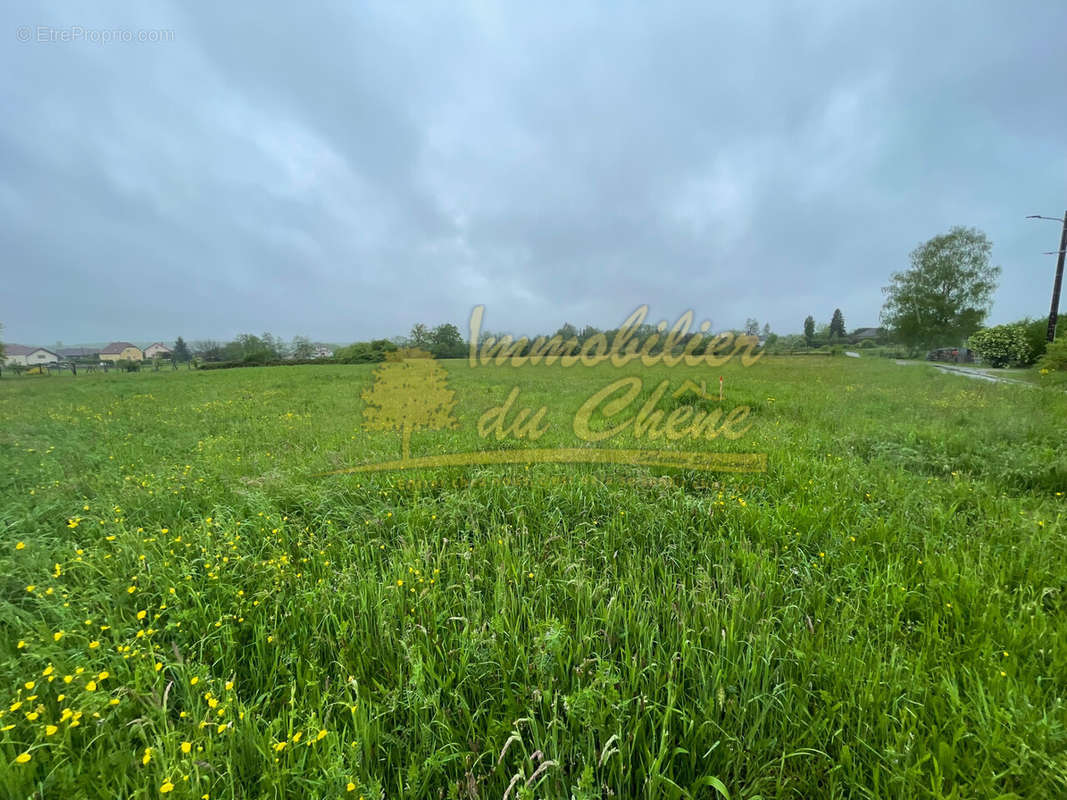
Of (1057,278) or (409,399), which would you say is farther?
(1057,278)

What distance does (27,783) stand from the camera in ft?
5.21

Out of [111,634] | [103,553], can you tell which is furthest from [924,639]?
[103,553]

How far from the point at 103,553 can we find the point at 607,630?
4115 millimetres

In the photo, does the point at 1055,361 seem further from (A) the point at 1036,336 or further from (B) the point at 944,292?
(B) the point at 944,292

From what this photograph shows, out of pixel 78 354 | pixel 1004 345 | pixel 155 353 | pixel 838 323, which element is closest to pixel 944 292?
pixel 1004 345

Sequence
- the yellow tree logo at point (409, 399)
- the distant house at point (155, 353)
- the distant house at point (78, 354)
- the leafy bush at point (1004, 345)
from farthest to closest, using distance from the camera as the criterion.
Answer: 1. the distant house at point (155, 353)
2. the distant house at point (78, 354)
3. the leafy bush at point (1004, 345)
4. the yellow tree logo at point (409, 399)

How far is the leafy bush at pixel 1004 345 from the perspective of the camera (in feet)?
70.1

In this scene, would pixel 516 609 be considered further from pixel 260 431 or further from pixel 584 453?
pixel 260 431

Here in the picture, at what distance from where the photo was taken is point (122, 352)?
39.0m

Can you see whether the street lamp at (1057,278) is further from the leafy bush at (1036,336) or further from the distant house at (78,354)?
the distant house at (78,354)

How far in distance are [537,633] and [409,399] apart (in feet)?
24.9

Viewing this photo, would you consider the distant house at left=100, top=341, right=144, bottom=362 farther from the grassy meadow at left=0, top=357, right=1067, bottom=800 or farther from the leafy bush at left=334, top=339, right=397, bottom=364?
the grassy meadow at left=0, top=357, right=1067, bottom=800

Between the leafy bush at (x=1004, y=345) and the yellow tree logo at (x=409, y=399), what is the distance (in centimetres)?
3275

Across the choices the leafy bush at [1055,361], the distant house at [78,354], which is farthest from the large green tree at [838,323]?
the distant house at [78,354]
